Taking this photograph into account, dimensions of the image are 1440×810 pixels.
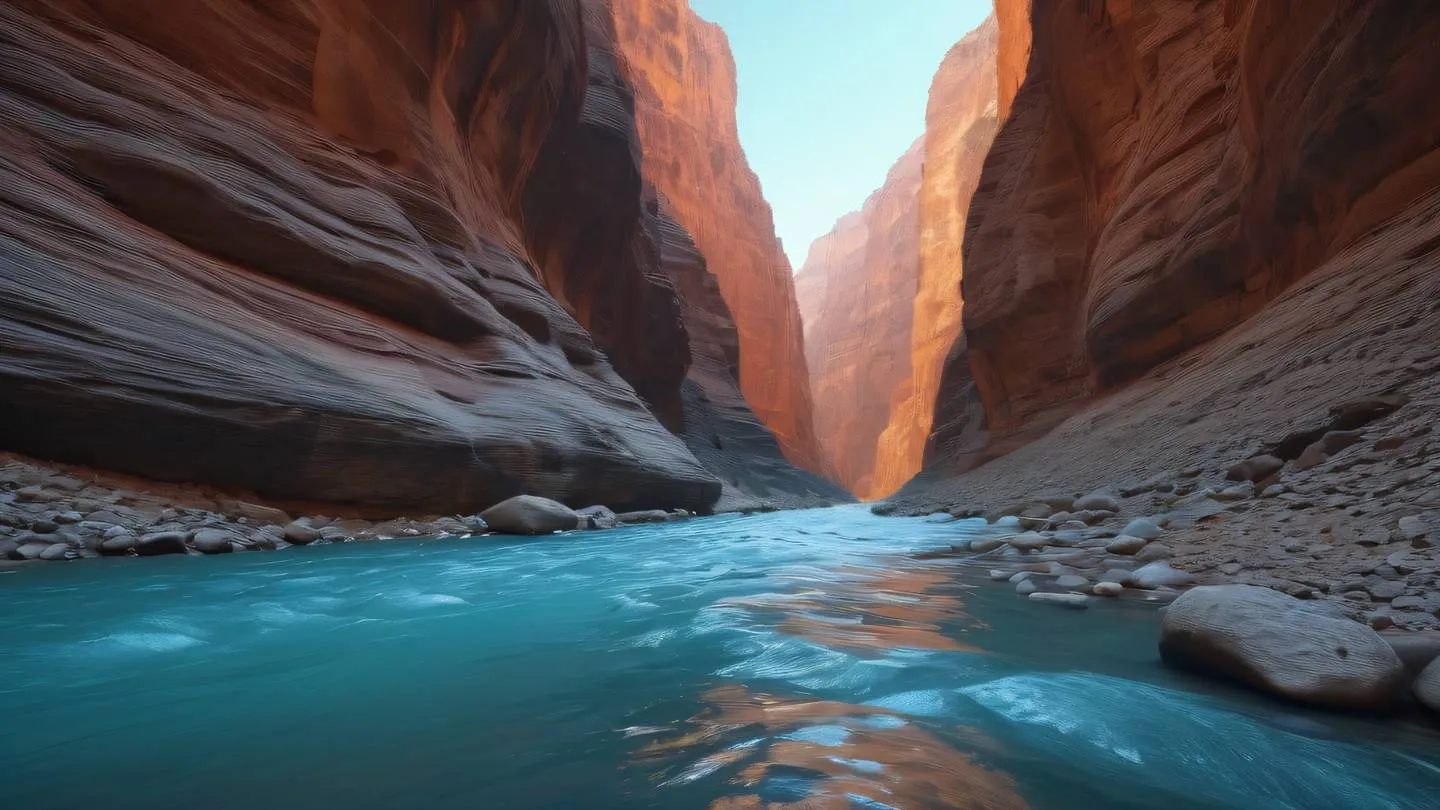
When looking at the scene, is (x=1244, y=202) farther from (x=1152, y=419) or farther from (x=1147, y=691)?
(x=1147, y=691)

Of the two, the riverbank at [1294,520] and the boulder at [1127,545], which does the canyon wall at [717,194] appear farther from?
the boulder at [1127,545]

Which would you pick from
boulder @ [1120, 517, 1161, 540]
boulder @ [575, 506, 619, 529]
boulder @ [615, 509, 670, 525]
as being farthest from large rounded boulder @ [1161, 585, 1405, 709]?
boulder @ [615, 509, 670, 525]

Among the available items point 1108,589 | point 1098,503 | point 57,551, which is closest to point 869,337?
point 1098,503

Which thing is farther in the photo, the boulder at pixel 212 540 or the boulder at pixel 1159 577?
the boulder at pixel 212 540

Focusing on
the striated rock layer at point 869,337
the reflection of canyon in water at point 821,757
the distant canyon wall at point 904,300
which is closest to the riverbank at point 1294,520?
the reflection of canyon in water at point 821,757

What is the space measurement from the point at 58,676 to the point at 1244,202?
11.5m

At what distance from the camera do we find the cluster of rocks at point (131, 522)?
4.31 m

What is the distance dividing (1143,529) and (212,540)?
674 centimetres

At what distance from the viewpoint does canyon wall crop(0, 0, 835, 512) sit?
17.4 ft

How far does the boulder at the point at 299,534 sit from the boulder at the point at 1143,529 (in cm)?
664

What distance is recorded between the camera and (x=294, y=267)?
7770 millimetres

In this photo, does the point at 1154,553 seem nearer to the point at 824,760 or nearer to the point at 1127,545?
the point at 1127,545

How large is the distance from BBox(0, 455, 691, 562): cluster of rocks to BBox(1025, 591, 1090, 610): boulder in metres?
5.77

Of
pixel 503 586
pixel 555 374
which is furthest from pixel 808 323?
pixel 503 586
